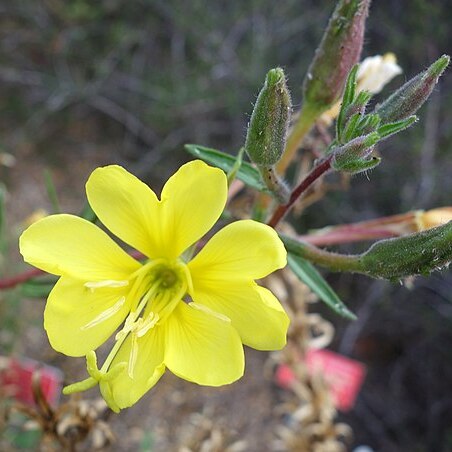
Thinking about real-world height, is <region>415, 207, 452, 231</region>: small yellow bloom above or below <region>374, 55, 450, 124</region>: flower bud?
below

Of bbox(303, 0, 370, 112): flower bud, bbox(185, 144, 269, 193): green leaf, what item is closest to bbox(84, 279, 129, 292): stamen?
bbox(185, 144, 269, 193): green leaf

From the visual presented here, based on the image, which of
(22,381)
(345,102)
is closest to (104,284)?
(345,102)

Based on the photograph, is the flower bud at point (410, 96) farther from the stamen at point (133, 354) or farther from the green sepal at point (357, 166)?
the stamen at point (133, 354)

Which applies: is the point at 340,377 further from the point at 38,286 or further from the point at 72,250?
the point at 72,250

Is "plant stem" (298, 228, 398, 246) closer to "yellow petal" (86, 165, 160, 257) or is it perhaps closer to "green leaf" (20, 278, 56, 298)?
"yellow petal" (86, 165, 160, 257)

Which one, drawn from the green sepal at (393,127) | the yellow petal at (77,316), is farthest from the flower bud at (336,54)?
the yellow petal at (77,316)

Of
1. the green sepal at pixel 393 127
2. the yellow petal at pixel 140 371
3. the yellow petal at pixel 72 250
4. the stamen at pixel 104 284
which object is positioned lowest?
the yellow petal at pixel 140 371
